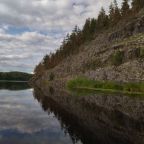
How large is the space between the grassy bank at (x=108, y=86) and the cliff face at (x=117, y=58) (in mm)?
3329

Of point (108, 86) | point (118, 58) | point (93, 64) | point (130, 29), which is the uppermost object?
point (130, 29)

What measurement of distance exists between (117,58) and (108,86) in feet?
45.6

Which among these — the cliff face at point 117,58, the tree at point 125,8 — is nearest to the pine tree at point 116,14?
the tree at point 125,8

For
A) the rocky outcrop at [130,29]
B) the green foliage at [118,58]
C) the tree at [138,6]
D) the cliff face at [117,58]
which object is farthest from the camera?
the tree at [138,6]

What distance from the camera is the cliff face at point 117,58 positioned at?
9974 centimetres

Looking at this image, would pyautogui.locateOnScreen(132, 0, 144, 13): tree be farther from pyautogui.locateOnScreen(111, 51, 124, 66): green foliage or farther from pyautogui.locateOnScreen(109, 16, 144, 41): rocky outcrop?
pyautogui.locateOnScreen(111, 51, 124, 66): green foliage

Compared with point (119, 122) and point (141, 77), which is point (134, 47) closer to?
point (141, 77)

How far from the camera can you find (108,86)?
99.8 m

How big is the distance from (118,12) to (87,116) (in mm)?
143313

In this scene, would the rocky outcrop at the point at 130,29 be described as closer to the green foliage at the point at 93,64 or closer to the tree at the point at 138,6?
the green foliage at the point at 93,64

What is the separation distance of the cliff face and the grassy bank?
3.33m

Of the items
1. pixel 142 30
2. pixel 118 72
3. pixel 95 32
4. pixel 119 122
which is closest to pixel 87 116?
pixel 119 122

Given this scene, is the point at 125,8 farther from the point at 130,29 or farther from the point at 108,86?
the point at 108,86

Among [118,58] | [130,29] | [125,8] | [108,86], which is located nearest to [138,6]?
[125,8]
